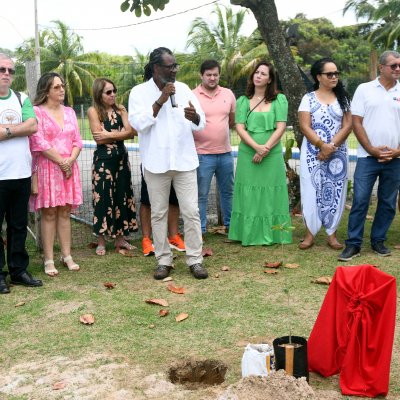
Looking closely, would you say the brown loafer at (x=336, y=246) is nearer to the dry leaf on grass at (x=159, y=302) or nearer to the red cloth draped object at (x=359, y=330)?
the dry leaf on grass at (x=159, y=302)

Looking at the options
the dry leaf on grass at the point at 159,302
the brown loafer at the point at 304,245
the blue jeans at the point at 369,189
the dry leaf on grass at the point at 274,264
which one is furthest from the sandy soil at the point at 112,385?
the brown loafer at the point at 304,245

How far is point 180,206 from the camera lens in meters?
6.07

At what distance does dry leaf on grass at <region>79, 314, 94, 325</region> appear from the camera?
4.93 meters

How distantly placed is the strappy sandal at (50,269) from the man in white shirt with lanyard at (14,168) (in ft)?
1.01

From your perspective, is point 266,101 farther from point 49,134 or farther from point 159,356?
point 159,356

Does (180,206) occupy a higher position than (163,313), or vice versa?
(180,206)

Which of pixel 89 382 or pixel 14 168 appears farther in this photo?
pixel 14 168

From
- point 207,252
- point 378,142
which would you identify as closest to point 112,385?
point 207,252

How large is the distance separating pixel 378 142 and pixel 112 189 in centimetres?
276

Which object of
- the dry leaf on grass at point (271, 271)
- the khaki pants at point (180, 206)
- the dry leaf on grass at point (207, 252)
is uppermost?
the khaki pants at point (180, 206)

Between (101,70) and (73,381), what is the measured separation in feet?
140

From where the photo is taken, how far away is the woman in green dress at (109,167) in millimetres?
6773

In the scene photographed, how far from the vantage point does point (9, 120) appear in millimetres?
5594

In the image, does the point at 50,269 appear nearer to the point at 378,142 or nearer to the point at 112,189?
the point at 112,189
